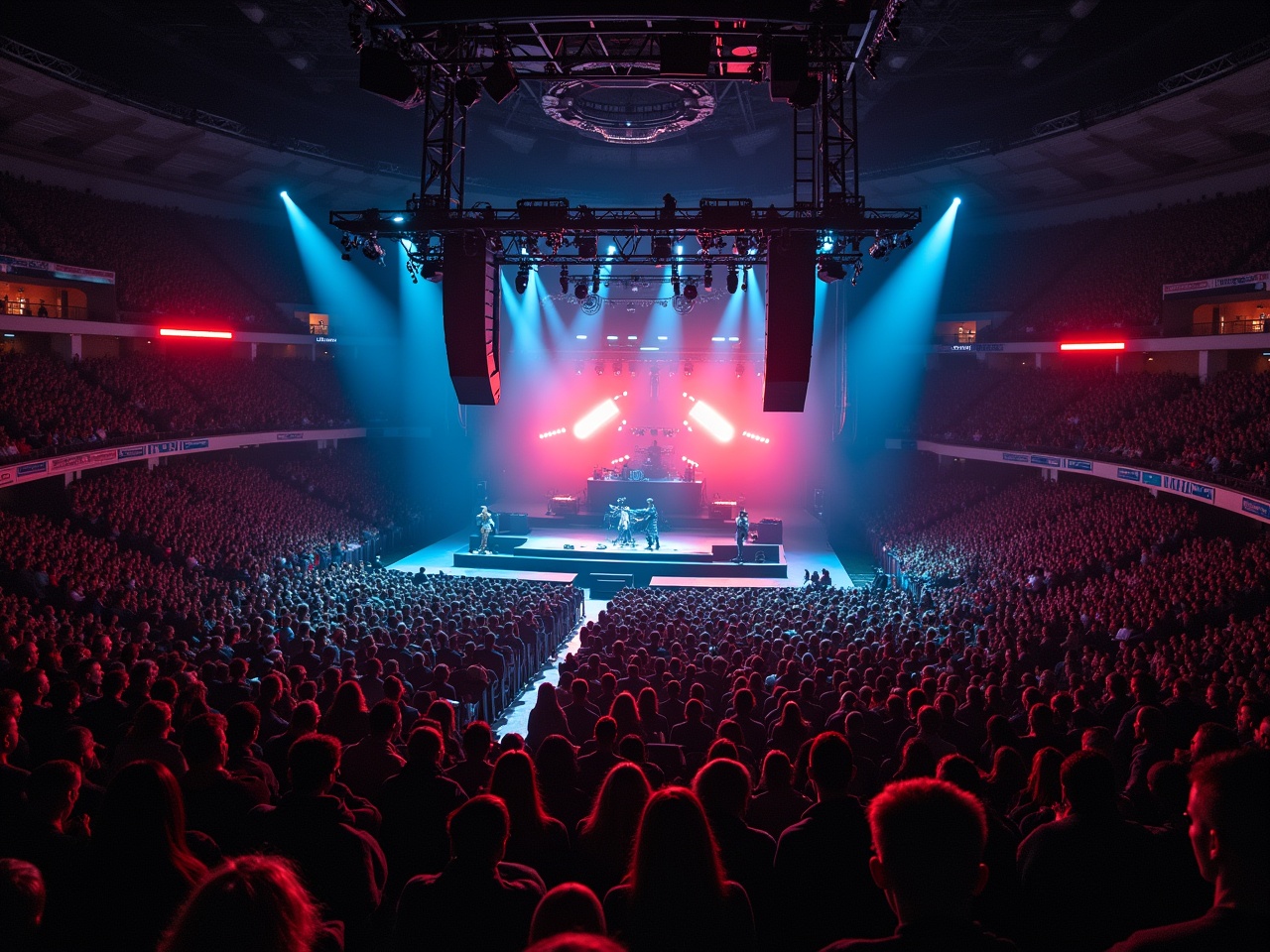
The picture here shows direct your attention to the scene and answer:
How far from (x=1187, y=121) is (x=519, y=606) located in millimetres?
25166

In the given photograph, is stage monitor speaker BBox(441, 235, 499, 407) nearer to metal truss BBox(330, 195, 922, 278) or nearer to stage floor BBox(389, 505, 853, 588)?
metal truss BBox(330, 195, 922, 278)

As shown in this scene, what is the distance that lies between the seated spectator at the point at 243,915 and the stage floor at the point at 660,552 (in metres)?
25.1

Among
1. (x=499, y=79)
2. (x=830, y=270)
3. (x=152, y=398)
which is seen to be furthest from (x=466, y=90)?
(x=152, y=398)

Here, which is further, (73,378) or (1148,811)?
(73,378)

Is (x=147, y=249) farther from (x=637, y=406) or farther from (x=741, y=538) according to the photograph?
(x=741, y=538)

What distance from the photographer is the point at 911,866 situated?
238cm

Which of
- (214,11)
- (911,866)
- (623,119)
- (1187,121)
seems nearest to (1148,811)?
(911,866)

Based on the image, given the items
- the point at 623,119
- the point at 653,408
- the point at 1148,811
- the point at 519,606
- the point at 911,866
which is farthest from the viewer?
the point at 653,408

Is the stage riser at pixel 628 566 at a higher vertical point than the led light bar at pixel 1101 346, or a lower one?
lower

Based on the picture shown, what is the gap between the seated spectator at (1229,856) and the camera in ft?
7.55

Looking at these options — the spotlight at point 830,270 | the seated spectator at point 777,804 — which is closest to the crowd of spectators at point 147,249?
the spotlight at point 830,270

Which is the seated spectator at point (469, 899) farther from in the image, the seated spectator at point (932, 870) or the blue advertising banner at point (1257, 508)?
the blue advertising banner at point (1257, 508)

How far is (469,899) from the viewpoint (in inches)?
126

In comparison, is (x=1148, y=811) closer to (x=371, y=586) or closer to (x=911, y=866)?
(x=911, y=866)
